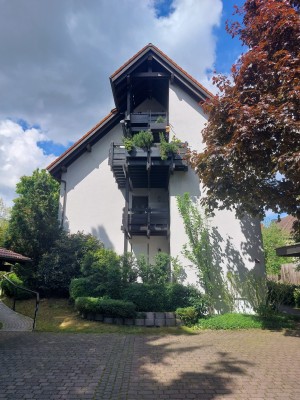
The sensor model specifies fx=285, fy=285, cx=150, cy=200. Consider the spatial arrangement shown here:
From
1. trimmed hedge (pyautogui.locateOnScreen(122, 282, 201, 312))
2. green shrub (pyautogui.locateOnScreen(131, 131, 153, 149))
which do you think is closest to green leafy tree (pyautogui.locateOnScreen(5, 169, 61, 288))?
trimmed hedge (pyautogui.locateOnScreen(122, 282, 201, 312))

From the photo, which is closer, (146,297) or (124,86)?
(146,297)

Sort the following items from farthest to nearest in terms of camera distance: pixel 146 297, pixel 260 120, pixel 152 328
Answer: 1. pixel 146 297
2. pixel 152 328
3. pixel 260 120

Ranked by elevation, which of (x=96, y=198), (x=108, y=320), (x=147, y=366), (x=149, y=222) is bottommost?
(x=147, y=366)

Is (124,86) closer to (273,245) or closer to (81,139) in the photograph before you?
(81,139)

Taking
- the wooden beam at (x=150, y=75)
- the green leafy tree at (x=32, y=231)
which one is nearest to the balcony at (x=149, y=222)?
the green leafy tree at (x=32, y=231)

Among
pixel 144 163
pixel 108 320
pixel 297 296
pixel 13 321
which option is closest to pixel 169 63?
pixel 144 163

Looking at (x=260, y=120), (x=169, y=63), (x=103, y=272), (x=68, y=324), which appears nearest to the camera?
(x=260, y=120)

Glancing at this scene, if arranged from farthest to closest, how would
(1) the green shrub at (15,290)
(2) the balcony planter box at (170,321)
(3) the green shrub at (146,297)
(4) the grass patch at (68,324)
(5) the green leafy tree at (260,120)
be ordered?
(1) the green shrub at (15,290)
(3) the green shrub at (146,297)
(2) the balcony planter box at (170,321)
(4) the grass patch at (68,324)
(5) the green leafy tree at (260,120)

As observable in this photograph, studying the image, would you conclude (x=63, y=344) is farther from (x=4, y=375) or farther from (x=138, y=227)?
(x=138, y=227)

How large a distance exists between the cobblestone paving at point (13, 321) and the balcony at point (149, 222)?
5878 mm

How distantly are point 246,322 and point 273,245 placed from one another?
18026mm

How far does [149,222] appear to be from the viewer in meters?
14.2

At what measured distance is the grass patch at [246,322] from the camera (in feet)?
33.8

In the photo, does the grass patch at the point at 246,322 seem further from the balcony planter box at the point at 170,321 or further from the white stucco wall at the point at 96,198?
the white stucco wall at the point at 96,198
